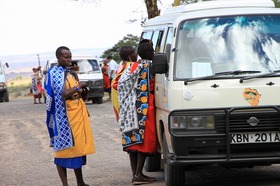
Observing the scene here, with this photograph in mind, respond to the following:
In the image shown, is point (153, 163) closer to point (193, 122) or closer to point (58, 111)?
point (58, 111)

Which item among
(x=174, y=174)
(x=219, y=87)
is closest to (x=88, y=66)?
(x=174, y=174)

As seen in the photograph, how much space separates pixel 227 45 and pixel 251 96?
776 mm

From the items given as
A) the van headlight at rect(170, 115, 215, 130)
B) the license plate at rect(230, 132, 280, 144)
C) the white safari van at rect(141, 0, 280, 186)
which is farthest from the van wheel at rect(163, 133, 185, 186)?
the license plate at rect(230, 132, 280, 144)

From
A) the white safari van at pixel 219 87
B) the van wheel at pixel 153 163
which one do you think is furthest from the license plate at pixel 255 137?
the van wheel at pixel 153 163

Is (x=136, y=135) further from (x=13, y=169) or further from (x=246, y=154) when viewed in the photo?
(x=13, y=169)

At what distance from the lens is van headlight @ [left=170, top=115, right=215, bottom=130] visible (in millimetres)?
8906

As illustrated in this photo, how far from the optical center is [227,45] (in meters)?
9.47

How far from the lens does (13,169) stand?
498 inches

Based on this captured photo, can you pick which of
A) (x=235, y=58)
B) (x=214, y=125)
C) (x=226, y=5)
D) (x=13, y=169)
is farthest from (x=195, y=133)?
(x=13, y=169)

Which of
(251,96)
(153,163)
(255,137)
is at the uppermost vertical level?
(251,96)

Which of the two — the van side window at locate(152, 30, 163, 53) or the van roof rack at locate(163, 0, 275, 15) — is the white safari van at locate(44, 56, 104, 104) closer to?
the van side window at locate(152, 30, 163, 53)

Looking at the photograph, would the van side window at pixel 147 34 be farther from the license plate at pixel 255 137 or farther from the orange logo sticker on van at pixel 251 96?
the license plate at pixel 255 137

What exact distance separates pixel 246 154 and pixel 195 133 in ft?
1.95

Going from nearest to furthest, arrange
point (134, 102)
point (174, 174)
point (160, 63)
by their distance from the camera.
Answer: point (160, 63) → point (174, 174) → point (134, 102)
